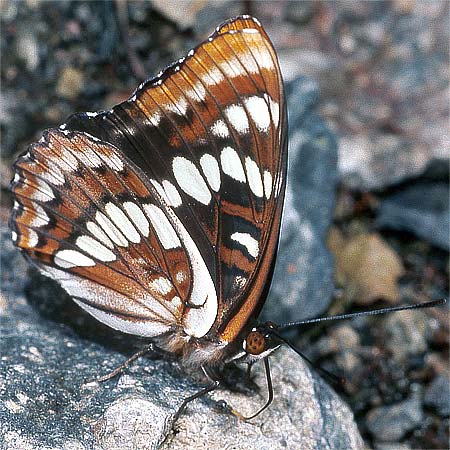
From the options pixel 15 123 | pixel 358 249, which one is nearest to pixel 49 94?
pixel 15 123

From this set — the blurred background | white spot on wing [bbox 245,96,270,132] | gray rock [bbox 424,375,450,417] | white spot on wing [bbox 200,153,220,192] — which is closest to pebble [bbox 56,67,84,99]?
the blurred background

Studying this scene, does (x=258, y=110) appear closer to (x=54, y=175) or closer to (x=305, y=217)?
(x=54, y=175)

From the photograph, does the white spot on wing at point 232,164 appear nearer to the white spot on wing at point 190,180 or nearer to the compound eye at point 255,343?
the white spot on wing at point 190,180

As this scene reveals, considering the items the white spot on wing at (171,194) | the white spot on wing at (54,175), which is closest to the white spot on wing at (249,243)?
the white spot on wing at (171,194)

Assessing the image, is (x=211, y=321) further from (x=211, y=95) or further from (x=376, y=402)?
(x=376, y=402)

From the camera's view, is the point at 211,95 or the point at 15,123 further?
the point at 15,123

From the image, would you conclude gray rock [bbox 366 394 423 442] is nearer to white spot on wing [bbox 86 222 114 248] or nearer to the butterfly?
the butterfly
